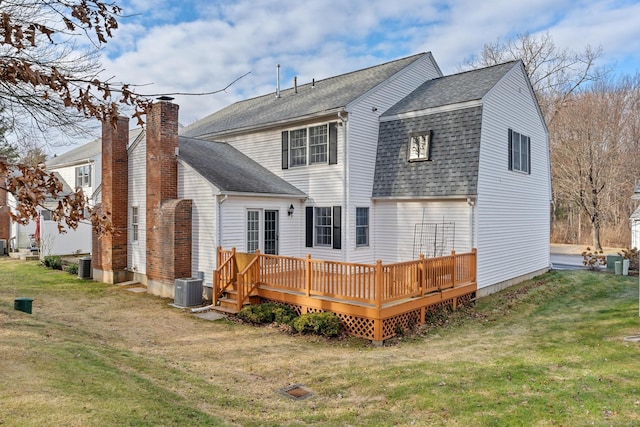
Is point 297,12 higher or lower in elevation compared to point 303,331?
higher

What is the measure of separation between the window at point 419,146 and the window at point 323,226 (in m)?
3.31

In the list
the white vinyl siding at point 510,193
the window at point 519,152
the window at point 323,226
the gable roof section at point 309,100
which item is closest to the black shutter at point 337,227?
the window at point 323,226

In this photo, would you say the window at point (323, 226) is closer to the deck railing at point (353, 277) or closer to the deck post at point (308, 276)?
the deck railing at point (353, 277)

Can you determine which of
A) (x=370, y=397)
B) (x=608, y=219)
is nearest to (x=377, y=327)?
(x=370, y=397)

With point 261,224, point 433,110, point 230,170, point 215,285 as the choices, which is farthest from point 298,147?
point 215,285

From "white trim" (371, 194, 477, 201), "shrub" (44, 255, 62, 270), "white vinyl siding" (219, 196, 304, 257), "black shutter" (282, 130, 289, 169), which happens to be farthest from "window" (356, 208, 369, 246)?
"shrub" (44, 255, 62, 270)

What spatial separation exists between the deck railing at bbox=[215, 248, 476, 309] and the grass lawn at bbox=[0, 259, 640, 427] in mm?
983

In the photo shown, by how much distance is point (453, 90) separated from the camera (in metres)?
14.0

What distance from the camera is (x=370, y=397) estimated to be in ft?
20.0

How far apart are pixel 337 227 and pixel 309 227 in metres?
1.21

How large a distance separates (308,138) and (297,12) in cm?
421

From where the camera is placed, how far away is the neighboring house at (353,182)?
12.5m

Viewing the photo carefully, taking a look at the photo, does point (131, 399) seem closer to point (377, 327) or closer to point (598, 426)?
point (377, 327)

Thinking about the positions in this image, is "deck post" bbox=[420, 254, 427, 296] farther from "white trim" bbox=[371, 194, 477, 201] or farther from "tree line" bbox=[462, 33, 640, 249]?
"tree line" bbox=[462, 33, 640, 249]
